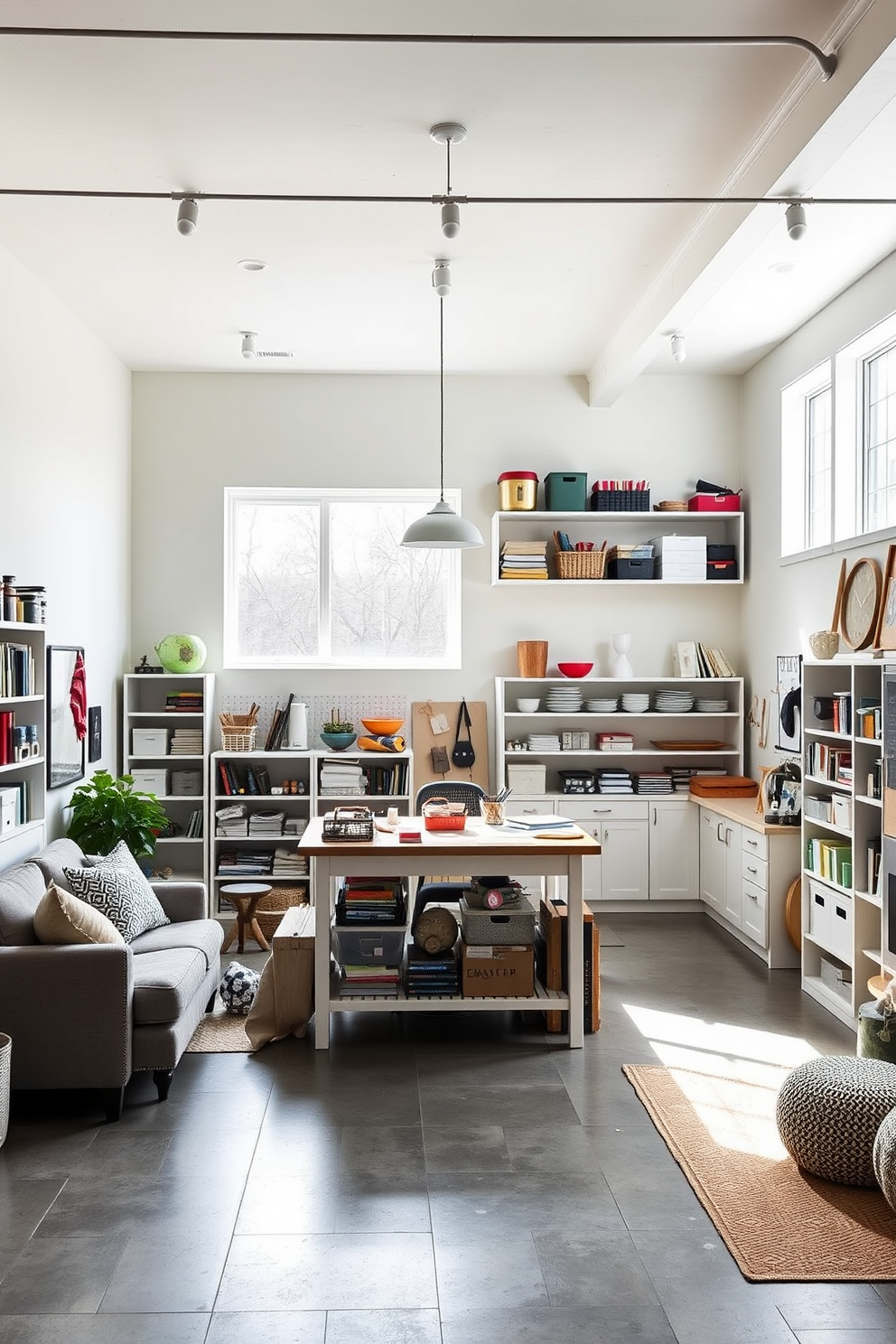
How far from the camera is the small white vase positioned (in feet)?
24.0

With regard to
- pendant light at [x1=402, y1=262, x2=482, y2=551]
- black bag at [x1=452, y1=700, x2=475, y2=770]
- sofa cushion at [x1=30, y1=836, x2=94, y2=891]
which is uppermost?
pendant light at [x1=402, y1=262, x2=482, y2=551]

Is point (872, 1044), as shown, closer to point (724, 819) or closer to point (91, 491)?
point (724, 819)

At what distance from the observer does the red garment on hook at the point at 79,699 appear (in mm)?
5938

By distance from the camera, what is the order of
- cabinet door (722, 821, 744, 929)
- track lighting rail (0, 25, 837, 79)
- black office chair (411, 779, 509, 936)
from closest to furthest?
track lighting rail (0, 25, 837, 79) → black office chair (411, 779, 509, 936) → cabinet door (722, 821, 744, 929)

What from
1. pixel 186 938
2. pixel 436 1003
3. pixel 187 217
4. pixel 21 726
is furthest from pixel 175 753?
pixel 187 217

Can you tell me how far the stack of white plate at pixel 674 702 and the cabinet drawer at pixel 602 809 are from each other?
662mm

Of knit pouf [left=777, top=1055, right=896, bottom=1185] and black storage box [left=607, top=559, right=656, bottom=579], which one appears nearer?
knit pouf [left=777, top=1055, right=896, bottom=1185]

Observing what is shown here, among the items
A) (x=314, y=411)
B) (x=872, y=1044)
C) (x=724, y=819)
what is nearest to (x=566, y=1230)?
(x=872, y=1044)

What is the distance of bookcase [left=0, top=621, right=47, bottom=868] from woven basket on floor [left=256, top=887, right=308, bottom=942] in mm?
1674

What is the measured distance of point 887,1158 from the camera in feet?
9.72

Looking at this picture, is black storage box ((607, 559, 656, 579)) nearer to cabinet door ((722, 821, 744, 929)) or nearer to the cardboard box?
cabinet door ((722, 821, 744, 929))

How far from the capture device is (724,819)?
256 inches

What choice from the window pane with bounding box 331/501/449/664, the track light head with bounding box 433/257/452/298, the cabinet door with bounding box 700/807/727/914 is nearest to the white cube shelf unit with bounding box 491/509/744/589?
the window pane with bounding box 331/501/449/664

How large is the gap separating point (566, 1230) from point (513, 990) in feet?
5.27
